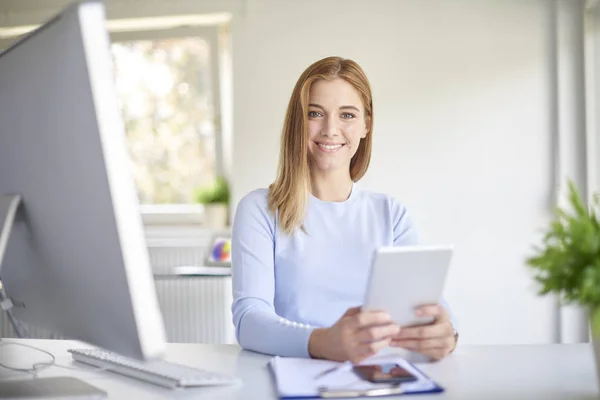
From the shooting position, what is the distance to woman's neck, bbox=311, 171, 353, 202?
192 cm

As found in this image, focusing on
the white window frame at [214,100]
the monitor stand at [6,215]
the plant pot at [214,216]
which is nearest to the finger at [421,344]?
the monitor stand at [6,215]

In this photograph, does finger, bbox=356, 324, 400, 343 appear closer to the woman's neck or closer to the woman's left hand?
the woman's left hand

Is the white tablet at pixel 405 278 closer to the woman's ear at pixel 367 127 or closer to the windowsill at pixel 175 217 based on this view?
the woman's ear at pixel 367 127

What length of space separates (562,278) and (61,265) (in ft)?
2.30

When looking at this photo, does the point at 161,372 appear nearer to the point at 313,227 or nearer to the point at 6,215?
the point at 6,215

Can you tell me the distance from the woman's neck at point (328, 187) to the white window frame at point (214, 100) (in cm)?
265

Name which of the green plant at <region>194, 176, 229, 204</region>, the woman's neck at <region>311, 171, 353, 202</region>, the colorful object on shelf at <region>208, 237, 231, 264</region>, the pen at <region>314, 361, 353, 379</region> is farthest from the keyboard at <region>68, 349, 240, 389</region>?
the green plant at <region>194, 176, 229, 204</region>

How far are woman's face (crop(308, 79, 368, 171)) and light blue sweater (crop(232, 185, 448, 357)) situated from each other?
0.38 feet

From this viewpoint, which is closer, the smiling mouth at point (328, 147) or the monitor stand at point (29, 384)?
the monitor stand at point (29, 384)

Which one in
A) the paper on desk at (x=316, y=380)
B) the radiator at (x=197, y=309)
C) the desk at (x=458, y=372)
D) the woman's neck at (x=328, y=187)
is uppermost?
the woman's neck at (x=328, y=187)

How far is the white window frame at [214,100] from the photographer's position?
14.7 feet

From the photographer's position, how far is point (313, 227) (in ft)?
5.98

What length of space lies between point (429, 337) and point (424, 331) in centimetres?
2

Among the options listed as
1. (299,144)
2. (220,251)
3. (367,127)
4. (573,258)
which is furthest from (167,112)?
(573,258)
